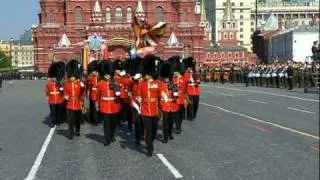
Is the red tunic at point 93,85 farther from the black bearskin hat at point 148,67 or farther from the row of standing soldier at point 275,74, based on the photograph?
the row of standing soldier at point 275,74

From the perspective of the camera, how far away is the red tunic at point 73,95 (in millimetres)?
17172

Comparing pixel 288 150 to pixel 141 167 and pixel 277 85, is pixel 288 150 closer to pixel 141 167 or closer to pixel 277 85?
pixel 141 167

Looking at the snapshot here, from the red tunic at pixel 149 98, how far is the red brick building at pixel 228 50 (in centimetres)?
12206

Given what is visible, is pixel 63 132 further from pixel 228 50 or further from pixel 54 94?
pixel 228 50

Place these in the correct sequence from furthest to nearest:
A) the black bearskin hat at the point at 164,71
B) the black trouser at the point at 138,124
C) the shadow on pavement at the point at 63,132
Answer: the shadow on pavement at the point at 63,132, the black bearskin hat at the point at 164,71, the black trouser at the point at 138,124

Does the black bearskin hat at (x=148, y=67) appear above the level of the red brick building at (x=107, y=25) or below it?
below

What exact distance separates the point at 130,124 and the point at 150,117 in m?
5.10

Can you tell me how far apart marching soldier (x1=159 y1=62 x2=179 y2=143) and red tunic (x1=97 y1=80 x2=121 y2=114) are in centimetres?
120

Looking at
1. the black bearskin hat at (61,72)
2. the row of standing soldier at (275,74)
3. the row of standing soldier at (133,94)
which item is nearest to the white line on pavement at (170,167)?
the row of standing soldier at (133,94)

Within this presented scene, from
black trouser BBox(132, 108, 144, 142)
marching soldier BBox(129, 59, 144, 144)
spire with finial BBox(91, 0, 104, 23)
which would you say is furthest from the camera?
spire with finial BBox(91, 0, 104, 23)

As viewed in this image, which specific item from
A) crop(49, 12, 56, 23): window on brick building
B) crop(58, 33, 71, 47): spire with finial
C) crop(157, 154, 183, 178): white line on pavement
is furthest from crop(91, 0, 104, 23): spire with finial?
crop(157, 154, 183, 178): white line on pavement

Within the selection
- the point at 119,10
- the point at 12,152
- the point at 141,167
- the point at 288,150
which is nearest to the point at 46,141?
the point at 12,152

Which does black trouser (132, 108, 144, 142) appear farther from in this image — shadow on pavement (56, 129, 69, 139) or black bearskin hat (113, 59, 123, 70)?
black bearskin hat (113, 59, 123, 70)

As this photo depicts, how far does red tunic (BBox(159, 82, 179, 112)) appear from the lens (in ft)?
46.2
